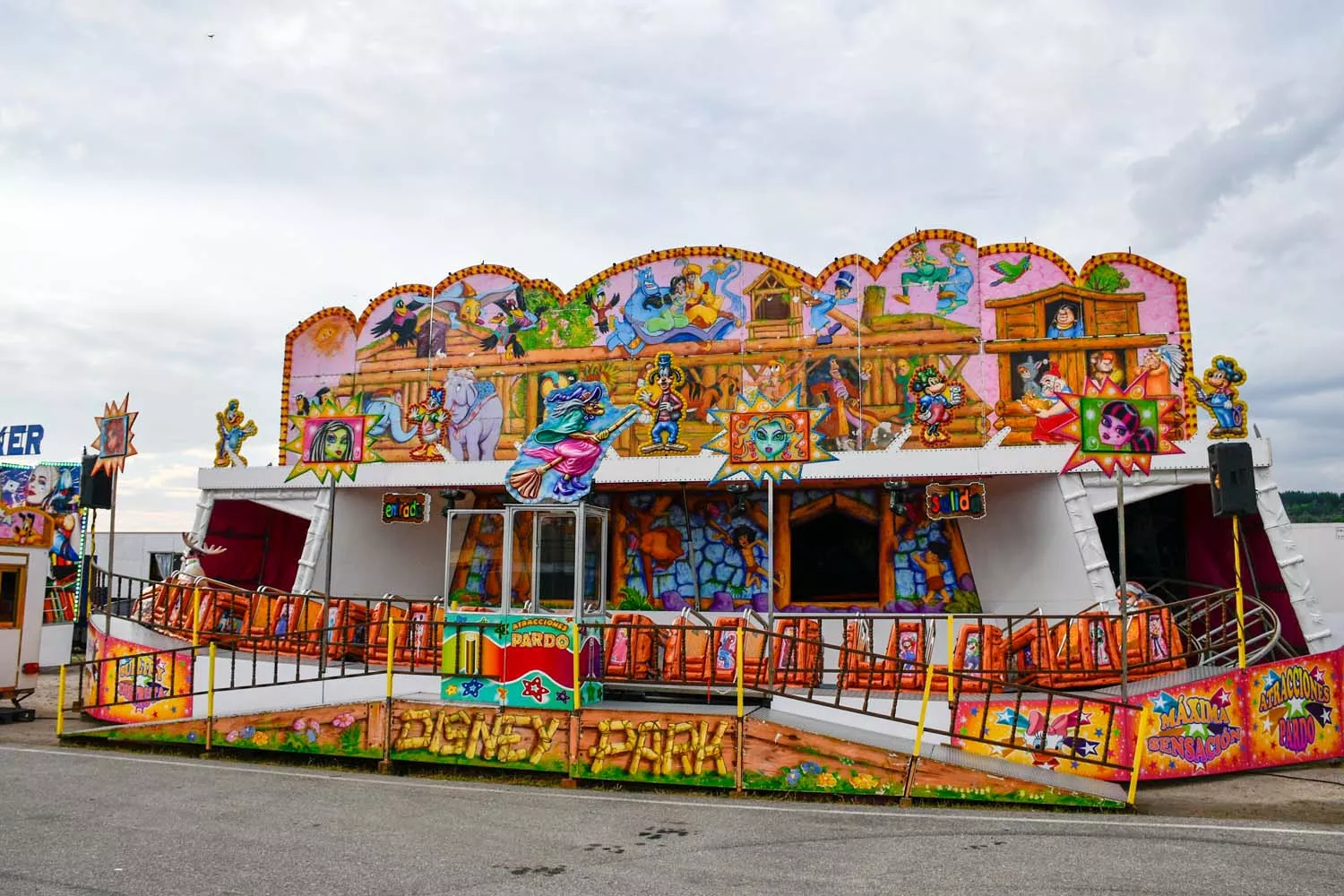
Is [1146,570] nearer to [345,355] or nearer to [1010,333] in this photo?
[1010,333]

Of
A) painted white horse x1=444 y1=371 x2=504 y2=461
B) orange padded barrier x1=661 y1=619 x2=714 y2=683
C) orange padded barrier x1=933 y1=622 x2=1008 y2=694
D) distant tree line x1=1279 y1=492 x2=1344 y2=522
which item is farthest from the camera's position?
distant tree line x1=1279 y1=492 x2=1344 y2=522

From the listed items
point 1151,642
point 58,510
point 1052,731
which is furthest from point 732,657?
point 58,510

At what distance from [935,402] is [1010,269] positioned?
2.80 meters

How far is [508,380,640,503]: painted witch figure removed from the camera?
487 inches

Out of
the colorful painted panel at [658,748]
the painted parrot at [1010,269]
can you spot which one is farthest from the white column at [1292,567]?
the colorful painted panel at [658,748]

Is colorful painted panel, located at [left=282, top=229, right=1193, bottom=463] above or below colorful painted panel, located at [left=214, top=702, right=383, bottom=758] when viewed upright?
above

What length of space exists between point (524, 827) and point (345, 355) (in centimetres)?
1571

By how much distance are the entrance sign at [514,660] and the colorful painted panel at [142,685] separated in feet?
15.3

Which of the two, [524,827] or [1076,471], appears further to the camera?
[1076,471]

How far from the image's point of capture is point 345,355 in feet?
73.6

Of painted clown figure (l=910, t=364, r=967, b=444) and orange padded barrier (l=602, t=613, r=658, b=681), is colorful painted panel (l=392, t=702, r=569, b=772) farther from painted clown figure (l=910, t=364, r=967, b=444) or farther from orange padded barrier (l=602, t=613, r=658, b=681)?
painted clown figure (l=910, t=364, r=967, b=444)

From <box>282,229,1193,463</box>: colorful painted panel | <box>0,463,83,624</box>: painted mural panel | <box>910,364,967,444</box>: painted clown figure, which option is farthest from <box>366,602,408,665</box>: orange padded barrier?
<box>0,463,83,624</box>: painted mural panel

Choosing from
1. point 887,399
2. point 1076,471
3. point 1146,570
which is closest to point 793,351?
point 887,399

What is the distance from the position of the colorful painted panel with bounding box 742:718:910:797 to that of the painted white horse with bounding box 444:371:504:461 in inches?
460
